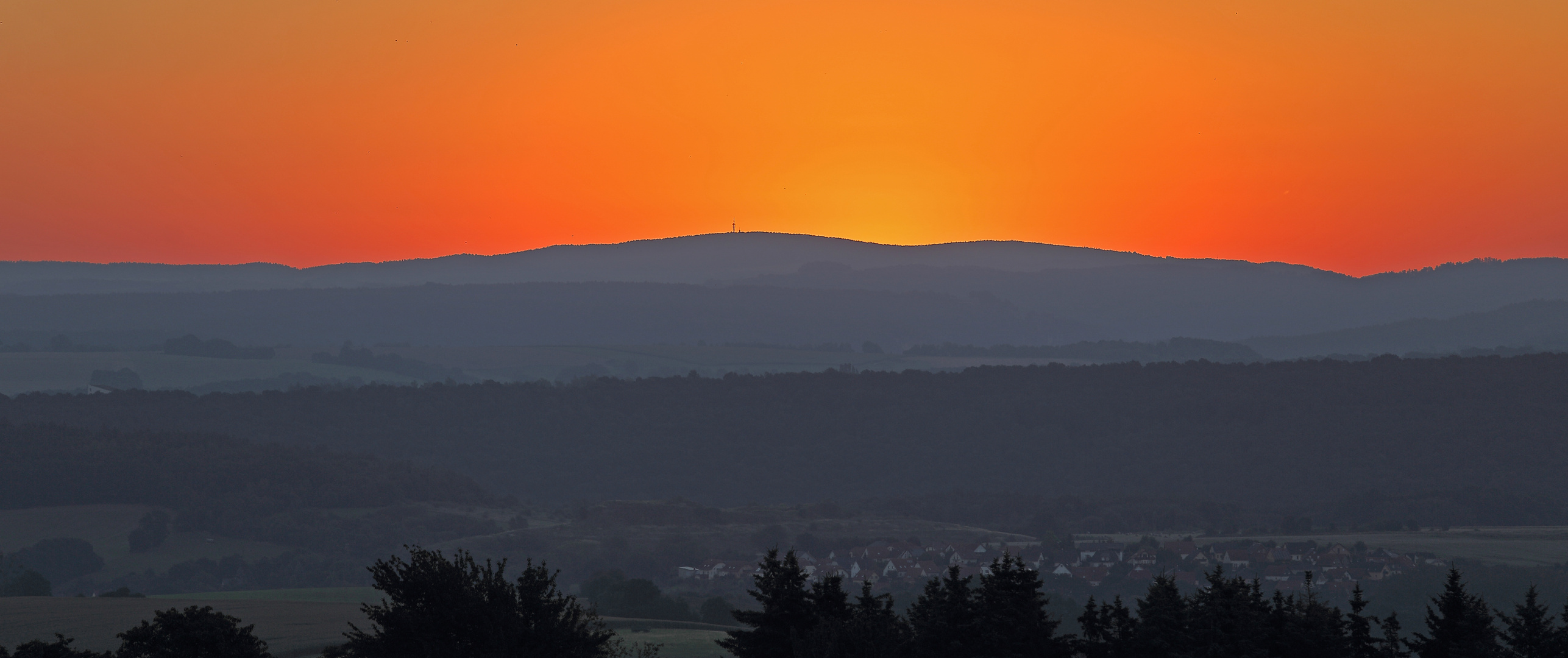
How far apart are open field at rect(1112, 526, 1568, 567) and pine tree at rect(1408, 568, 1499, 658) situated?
111 metres

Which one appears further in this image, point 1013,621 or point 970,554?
point 970,554

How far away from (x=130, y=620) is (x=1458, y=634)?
48422 mm

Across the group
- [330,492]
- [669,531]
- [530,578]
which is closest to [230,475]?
[330,492]

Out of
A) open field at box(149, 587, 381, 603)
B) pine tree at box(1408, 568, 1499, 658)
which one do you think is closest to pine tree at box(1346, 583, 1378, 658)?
pine tree at box(1408, 568, 1499, 658)

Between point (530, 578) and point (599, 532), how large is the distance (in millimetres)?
142138

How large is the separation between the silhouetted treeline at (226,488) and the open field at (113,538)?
6.39ft

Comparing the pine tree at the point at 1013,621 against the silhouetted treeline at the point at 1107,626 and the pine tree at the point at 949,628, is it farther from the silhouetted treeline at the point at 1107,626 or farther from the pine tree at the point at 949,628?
the pine tree at the point at 949,628

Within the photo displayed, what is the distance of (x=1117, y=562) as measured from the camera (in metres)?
141

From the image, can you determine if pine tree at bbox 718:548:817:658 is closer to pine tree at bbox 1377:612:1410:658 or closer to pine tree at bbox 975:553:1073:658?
pine tree at bbox 975:553:1073:658

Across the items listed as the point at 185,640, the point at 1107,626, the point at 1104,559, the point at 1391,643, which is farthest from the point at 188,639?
the point at 1104,559

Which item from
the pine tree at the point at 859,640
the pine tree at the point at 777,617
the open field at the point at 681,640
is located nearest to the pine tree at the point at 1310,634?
the pine tree at the point at 859,640

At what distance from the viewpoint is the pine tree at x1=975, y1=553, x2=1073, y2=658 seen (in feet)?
99.7

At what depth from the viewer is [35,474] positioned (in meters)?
166

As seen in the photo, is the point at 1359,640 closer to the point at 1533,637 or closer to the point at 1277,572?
the point at 1533,637
